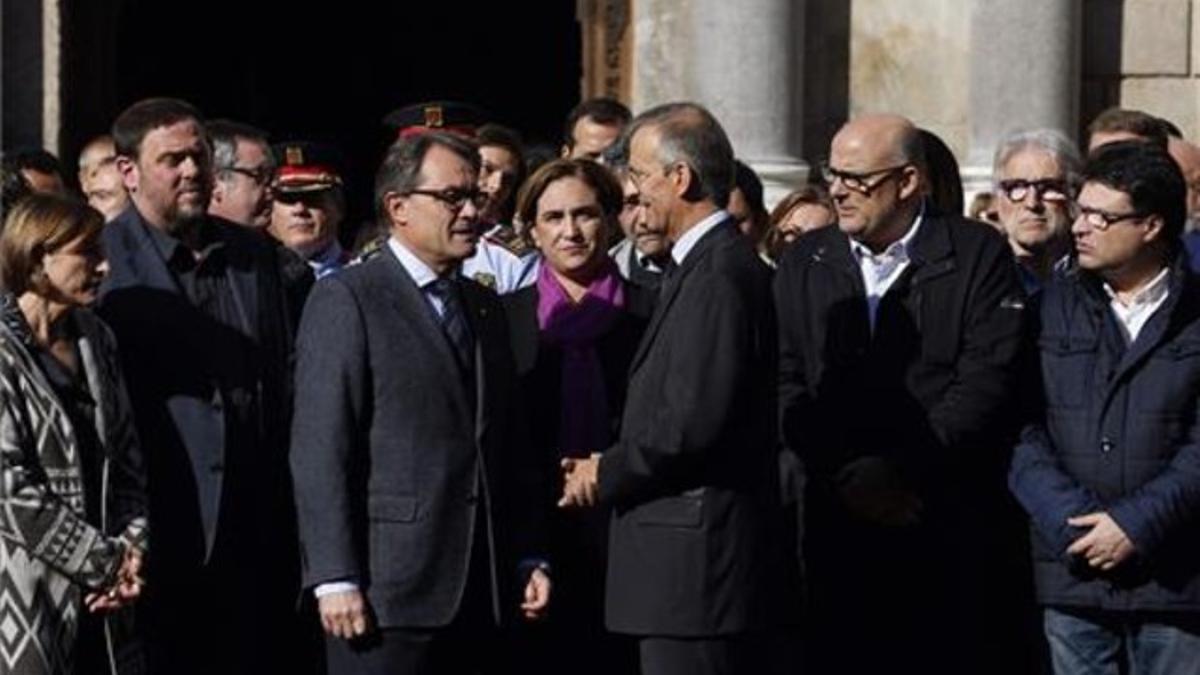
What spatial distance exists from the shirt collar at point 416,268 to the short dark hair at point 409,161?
0.15m

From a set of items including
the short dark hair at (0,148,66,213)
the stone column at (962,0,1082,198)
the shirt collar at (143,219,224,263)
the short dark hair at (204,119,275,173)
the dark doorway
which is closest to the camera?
the shirt collar at (143,219,224,263)

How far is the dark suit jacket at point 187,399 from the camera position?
29.1 ft

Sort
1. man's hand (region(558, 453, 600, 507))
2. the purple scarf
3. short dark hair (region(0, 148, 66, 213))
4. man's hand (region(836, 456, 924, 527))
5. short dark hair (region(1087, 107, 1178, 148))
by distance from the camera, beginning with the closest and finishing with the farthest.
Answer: man's hand (region(558, 453, 600, 507)) < man's hand (region(836, 456, 924, 527)) < the purple scarf < short dark hair (region(0, 148, 66, 213)) < short dark hair (region(1087, 107, 1178, 148))

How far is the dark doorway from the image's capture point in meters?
18.0

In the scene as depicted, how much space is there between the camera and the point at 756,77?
13516mm

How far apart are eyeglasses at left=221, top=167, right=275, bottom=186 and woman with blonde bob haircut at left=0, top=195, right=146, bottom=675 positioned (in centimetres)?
135

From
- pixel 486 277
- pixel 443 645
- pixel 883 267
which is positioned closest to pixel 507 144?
pixel 486 277

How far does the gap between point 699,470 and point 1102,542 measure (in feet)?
3.55

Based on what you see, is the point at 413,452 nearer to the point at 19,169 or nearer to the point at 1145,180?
the point at 1145,180

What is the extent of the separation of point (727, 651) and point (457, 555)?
2.35 feet

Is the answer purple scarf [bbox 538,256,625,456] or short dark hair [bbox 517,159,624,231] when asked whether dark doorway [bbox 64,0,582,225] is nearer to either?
short dark hair [bbox 517,159,624,231]

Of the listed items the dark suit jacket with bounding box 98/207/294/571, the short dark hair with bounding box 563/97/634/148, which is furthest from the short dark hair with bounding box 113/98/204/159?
the short dark hair with bounding box 563/97/634/148

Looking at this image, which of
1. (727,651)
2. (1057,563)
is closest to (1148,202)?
(1057,563)

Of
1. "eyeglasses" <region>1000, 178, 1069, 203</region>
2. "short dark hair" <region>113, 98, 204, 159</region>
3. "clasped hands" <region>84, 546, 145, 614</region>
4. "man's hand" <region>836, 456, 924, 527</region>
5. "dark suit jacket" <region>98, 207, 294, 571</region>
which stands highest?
"short dark hair" <region>113, 98, 204, 159</region>
